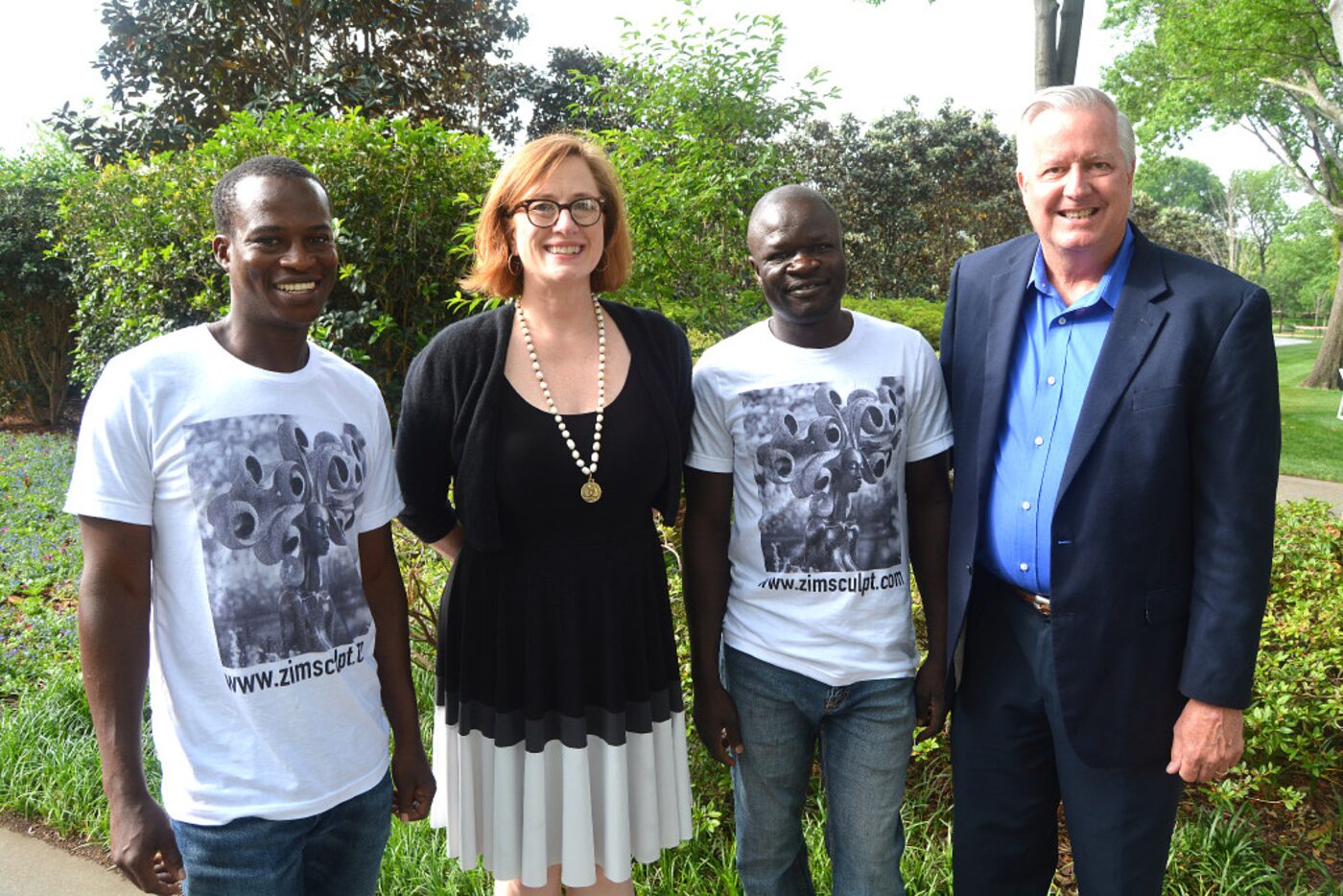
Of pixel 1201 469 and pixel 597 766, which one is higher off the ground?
pixel 1201 469

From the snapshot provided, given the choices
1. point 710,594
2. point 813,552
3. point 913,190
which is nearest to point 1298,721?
point 813,552

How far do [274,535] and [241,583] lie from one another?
0.11 m

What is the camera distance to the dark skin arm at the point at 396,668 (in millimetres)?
2205

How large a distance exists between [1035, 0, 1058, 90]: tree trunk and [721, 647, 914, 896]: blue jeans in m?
5.57

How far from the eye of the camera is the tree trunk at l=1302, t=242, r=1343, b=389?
20.5m

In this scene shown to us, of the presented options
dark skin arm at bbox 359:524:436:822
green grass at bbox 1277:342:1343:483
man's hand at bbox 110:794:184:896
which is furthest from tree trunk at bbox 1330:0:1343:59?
man's hand at bbox 110:794:184:896

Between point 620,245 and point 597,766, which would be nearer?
point 597,766

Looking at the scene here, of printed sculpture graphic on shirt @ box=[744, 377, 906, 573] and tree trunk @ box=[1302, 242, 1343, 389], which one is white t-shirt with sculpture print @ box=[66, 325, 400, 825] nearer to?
printed sculpture graphic on shirt @ box=[744, 377, 906, 573]

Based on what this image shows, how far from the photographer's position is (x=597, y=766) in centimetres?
246

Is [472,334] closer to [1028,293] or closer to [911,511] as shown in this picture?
[911,511]

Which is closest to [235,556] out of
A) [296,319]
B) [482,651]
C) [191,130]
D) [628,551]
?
[296,319]

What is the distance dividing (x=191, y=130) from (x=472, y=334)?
11.6 metres

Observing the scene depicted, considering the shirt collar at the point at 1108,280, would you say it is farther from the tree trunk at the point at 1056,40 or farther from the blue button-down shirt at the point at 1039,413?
the tree trunk at the point at 1056,40

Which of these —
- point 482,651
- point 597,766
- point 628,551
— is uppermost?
point 628,551
